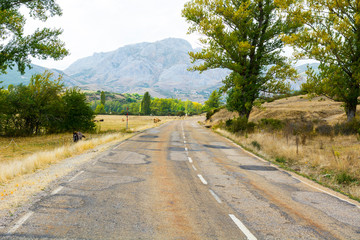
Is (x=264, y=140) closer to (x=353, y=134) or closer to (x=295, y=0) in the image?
(x=353, y=134)

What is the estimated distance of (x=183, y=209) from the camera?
5984 mm

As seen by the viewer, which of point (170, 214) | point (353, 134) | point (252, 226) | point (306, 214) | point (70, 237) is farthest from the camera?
point (353, 134)

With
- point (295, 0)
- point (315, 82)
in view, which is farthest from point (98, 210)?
point (295, 0)

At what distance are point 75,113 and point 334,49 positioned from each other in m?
26.1

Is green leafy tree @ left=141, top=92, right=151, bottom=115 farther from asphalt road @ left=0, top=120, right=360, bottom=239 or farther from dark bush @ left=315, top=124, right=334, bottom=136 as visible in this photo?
asphalt road @ left=0, top=120, right=360, bottom=239

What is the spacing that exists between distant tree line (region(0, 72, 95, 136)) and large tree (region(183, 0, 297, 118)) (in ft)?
50.9

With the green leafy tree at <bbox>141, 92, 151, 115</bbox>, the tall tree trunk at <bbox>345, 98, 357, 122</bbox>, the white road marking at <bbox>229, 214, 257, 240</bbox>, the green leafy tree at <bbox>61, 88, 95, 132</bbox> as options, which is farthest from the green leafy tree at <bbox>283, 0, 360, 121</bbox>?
the green leafy tree at <bbox>141, 92, 151, 115</bbox>

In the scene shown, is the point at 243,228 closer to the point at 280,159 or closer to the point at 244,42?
the point at 280,159

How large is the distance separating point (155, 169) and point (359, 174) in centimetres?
763

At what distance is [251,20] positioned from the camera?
2284cm

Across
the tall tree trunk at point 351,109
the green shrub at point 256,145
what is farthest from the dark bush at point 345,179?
the tall tree trunk at point 351,109

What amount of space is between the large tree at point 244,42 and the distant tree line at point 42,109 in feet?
50.9

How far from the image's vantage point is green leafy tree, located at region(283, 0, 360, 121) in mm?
16922

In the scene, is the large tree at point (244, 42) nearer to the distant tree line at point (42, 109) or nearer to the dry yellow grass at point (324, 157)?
the dry yellow grass at point (324, 157)
